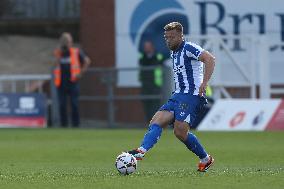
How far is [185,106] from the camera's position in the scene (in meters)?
13.2

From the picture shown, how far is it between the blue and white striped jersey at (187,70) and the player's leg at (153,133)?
38cm

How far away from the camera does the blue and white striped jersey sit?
43.6ft

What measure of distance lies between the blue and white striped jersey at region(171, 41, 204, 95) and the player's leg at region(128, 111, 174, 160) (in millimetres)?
376

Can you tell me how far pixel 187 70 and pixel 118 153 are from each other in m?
4.19

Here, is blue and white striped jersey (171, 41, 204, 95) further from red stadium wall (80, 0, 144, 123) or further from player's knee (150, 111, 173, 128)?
red stadium wall (80, 0, 144, 123)

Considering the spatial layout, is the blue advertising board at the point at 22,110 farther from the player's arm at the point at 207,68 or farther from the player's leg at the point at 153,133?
the player's arm at the point at 207,68

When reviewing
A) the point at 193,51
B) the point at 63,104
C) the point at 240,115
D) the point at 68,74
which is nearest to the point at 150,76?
the point at 68,74

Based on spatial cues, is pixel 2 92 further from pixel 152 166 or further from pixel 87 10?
pixel 152 166

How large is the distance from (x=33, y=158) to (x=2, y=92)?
1187 centimetres

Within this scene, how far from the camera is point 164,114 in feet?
43.4

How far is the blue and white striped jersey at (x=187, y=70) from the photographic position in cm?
1328

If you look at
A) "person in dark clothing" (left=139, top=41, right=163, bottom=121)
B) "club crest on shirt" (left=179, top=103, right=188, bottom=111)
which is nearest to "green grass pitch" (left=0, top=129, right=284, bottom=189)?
"club crest on shirt" (left=179, top=103, right=188, bottom=111)

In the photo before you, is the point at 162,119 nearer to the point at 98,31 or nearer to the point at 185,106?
the point at 185,106

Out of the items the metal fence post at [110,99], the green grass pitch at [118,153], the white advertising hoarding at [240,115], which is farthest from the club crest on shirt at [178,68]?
the metal fence post at [110,99]
